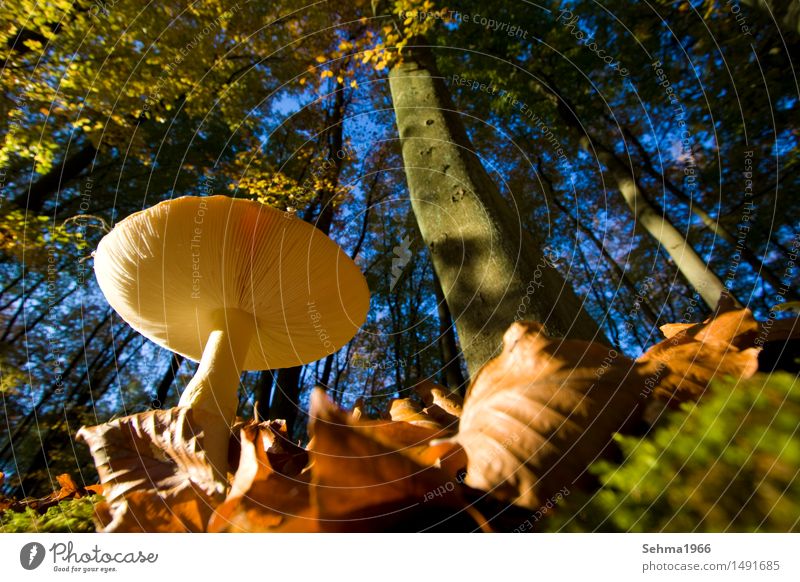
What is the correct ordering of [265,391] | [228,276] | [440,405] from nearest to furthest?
[440,405]
[228,276]
[265,391]

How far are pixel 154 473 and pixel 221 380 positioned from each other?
508mm

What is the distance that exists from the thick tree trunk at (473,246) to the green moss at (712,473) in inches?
29.0

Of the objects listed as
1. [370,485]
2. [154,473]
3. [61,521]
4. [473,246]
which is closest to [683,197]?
[473,246]

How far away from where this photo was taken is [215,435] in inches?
26.0

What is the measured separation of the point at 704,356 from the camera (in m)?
0.46

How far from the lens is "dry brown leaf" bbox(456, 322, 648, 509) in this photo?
0.36 m

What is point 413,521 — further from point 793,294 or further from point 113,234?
point 793,294

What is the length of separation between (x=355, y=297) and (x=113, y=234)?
69 cm

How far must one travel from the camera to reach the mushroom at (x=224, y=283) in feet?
3.18

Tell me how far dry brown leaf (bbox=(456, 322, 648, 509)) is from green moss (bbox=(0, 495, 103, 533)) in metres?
0.61
